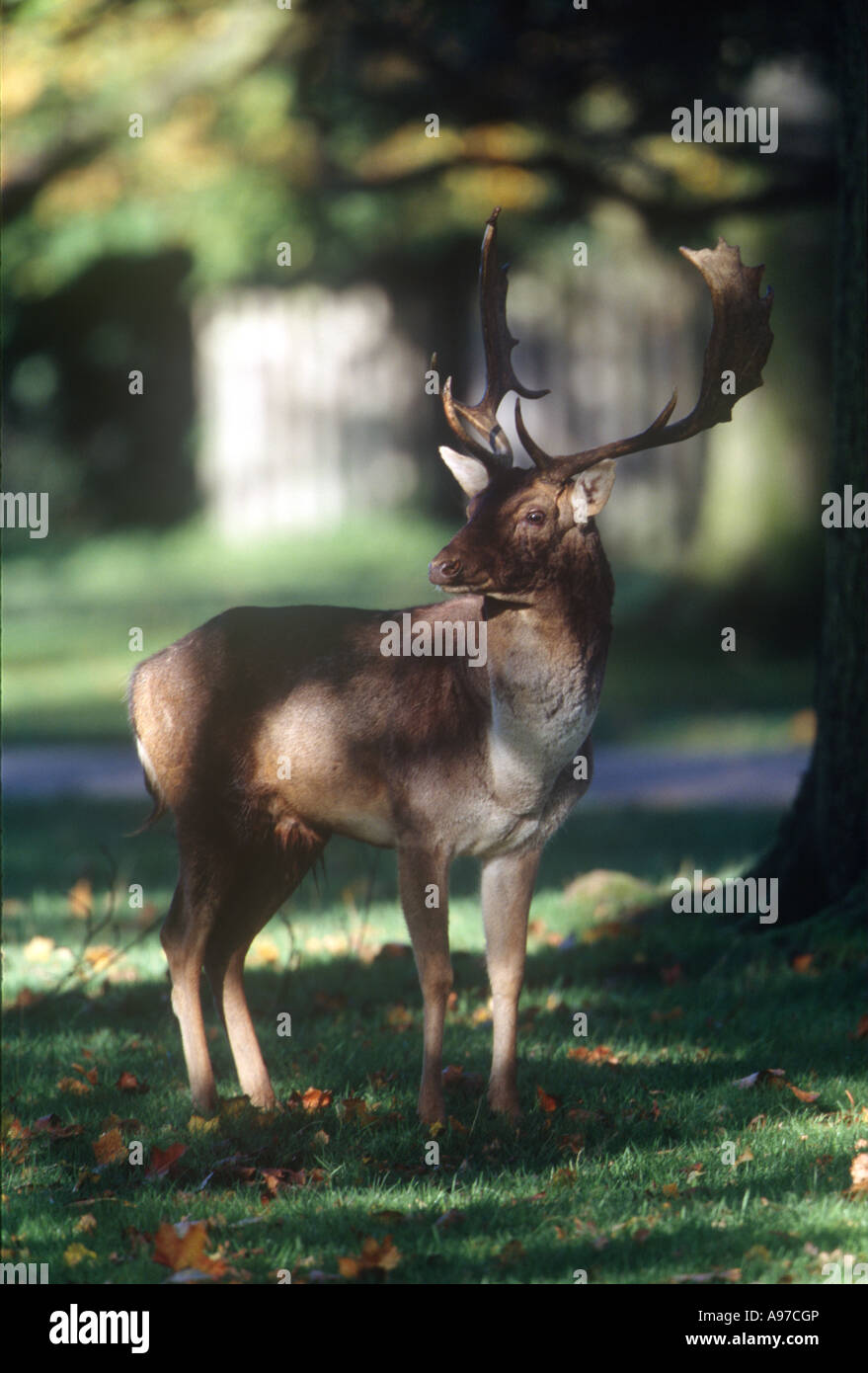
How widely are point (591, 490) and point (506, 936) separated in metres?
1.40

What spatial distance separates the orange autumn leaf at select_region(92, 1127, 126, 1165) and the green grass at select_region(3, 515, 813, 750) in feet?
24.7

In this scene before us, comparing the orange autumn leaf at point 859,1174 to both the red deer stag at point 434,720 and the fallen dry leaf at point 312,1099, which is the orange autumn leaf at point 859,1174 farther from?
the fallen dry leaf at point 312,1099

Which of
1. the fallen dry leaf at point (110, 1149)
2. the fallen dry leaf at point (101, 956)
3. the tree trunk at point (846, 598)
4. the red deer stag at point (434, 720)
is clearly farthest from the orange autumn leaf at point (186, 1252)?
the tree trunk at point (846, 598)

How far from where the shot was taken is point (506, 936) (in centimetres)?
534

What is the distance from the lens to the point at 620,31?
1057cm

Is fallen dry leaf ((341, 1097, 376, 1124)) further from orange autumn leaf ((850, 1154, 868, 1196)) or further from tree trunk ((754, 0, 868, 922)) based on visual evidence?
tree trunk ((754, 0, 868, 922))

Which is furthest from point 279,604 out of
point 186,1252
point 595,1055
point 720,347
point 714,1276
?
point 714,1276

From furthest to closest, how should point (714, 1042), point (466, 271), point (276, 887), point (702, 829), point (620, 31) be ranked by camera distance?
point (466, 271) < point (620, 31) < point (702, 829) < point (714, 1042) < point (276, 887)

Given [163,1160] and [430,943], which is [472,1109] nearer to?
[430,943]

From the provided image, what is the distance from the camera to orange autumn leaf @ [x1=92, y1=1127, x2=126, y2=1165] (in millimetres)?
5043

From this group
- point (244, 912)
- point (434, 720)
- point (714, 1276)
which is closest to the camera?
point (714, 1276)
